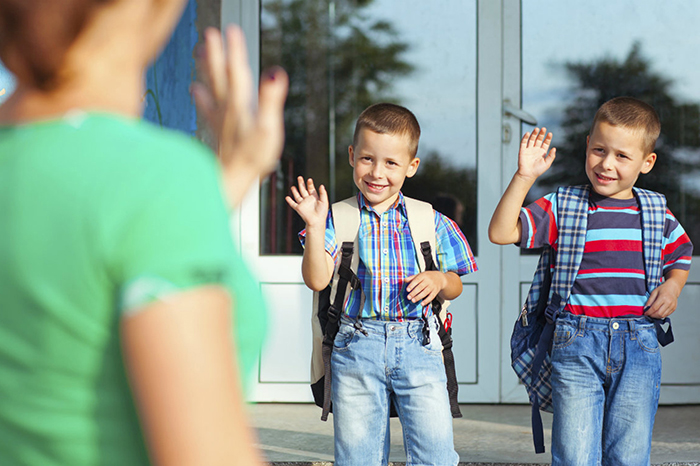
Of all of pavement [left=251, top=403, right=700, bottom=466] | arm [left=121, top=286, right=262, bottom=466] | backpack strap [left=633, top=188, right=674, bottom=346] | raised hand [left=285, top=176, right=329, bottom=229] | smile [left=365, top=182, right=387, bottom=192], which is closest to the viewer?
arm [left=121, top=286, right=262, bottom=466]

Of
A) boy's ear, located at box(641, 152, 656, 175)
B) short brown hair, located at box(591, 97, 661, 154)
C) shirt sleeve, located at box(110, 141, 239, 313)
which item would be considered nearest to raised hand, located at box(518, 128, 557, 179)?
short brown hair, located at box(591, 97, 661, 154)

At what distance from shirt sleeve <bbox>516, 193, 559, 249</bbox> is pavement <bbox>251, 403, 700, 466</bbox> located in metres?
1.21

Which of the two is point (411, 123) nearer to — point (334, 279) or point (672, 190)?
point (334, 279)

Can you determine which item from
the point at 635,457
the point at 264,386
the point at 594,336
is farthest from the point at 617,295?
the point at 264,386

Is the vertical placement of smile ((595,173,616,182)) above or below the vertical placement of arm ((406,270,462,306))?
above

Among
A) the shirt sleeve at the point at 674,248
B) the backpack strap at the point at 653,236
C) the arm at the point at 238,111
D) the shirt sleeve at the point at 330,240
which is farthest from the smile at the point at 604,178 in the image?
the arm at the point at 238,111

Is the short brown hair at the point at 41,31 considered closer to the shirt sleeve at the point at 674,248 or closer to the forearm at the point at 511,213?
the forearm at the point at 511,213

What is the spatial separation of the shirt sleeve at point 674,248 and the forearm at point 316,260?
3.95 feet

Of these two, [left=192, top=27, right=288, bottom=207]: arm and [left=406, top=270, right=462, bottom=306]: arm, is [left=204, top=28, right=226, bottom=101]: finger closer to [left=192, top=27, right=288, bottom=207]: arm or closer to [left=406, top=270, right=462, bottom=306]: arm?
[left=192, top=27, right=288, bottom=207]: arm

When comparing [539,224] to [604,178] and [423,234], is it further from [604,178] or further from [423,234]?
[423,234]

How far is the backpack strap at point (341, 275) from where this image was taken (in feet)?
8.78

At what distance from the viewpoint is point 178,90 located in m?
3.98

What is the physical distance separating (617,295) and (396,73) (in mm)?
2379

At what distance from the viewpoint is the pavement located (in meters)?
3.51
